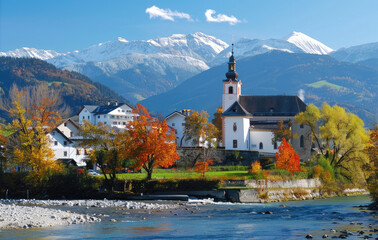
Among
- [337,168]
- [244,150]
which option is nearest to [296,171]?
[337,168]

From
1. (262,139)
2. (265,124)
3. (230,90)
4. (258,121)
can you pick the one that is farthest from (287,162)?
(230,90)

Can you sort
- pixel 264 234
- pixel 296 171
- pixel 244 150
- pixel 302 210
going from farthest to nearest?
1. pixel 244 150
2. pixel 296 171
3. pixel 302 210
4. pixel 264 234

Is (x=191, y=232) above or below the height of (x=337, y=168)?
below

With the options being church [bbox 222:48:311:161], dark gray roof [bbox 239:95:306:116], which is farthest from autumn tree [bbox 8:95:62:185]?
dark gray roof [bbox 239:95:306:116]

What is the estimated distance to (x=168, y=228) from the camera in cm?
3878

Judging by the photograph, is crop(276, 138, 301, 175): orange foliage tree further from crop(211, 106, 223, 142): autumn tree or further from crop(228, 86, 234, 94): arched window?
crop(228, 86, 234, 94): arched window

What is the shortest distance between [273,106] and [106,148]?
4768cm

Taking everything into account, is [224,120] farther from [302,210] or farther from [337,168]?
[302,210]

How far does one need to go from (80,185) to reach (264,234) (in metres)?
30.8

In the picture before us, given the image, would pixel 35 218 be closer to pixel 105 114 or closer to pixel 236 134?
pixel 236 134

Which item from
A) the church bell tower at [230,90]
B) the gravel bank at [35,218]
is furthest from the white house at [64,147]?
the gravel bank at [35,218]

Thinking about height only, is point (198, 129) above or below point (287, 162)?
above

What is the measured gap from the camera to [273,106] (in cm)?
10444

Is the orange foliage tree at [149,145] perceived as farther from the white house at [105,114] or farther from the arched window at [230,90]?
the white house at [105,114]
